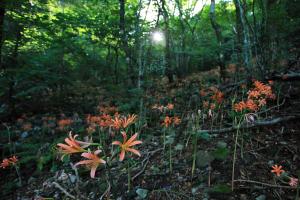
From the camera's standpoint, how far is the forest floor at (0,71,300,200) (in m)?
2.48

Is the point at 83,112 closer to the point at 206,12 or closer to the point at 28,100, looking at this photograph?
the point at 28,100

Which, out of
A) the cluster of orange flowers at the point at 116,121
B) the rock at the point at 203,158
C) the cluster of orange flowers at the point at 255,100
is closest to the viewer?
the cluster of orange flowers at the point at 116,121

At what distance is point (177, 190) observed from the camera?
268 cm

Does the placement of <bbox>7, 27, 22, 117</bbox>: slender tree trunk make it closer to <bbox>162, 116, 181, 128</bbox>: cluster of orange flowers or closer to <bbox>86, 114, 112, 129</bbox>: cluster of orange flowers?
<bbox>86, 114, 112, 129</bbox>: cluster of orange flowers

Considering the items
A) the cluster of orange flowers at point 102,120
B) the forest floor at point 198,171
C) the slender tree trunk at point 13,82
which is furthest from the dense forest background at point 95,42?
the forest floor at point 198,171

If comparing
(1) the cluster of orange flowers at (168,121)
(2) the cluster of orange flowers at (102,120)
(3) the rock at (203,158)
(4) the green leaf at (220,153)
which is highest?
(1) the cluster of orange flowers at (168,121)

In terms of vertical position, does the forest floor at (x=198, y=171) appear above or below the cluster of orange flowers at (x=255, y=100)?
below

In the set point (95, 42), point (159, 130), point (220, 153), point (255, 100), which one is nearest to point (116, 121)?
point (220, 153)

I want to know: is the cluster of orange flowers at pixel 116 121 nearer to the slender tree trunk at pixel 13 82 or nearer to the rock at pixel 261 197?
the rock at pixel 261 197

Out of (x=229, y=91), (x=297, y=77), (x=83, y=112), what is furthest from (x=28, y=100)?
(x=297, y=77)

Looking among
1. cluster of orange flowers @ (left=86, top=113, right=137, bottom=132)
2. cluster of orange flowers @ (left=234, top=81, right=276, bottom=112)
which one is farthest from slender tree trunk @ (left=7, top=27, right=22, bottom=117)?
cluster of orange flowers @ (left=234, top=81, right=276, bottom=112)

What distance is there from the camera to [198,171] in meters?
2.92

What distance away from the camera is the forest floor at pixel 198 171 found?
2482 mm

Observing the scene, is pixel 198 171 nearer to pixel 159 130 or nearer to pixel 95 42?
pixel 159 130
